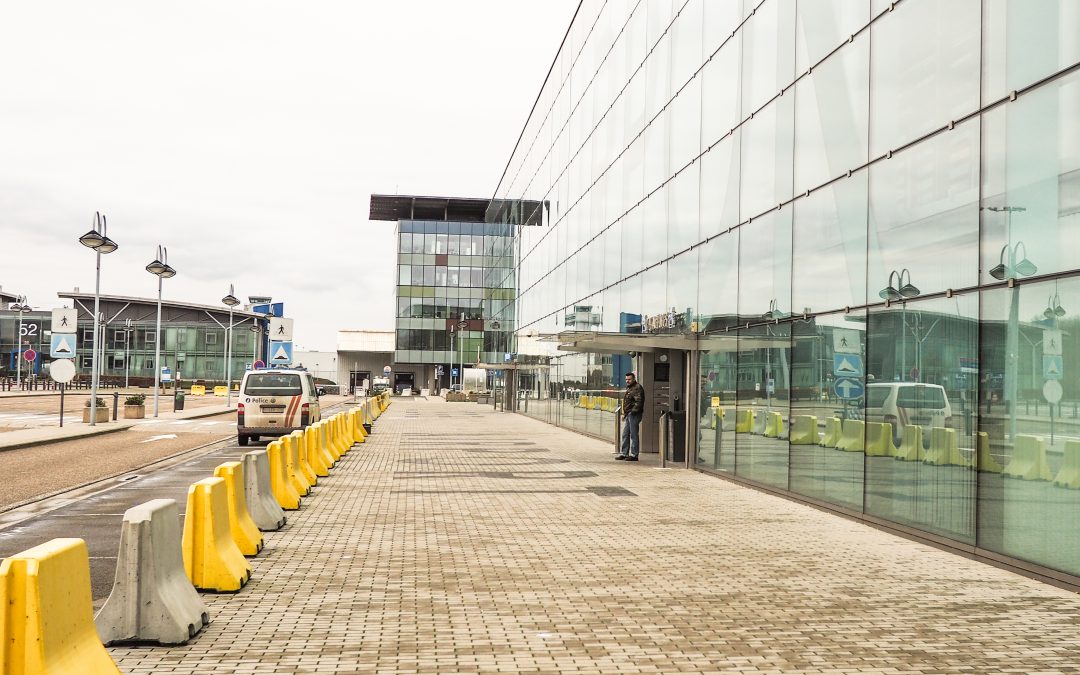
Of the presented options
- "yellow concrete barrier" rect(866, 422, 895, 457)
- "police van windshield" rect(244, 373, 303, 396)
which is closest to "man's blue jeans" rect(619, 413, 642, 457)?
"police van windshield" rect(244, 373, 303, 396)

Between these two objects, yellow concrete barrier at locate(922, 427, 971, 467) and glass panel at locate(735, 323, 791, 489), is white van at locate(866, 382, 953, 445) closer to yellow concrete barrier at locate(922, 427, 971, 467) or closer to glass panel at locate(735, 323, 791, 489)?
yellow concrete barrier at locate(922, 427, 971, 467)

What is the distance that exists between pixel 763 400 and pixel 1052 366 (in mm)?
7035

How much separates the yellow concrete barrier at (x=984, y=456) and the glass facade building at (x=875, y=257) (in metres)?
0.03

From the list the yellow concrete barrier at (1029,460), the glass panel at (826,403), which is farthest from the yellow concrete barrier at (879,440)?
the yellow concrete barrier at (1029,460)

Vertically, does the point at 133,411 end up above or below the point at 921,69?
below

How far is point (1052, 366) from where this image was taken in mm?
8680

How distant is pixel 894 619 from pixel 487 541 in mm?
4469

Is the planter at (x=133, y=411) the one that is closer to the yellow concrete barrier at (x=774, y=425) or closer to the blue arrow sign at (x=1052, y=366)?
the yellow concrete barrier at (x=774, y=425)

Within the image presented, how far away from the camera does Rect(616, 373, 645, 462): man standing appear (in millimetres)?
20438

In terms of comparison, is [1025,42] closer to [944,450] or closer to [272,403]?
[944,450]

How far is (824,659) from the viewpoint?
5.99 meters

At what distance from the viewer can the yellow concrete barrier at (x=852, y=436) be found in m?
12.3

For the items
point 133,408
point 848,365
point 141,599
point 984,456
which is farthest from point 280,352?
point 141,599

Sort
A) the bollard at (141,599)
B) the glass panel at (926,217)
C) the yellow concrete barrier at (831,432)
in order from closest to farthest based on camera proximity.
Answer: the bollard at (141,599) < the glass panel at (926,217) < the yellow concrete barrier at (831,432)
